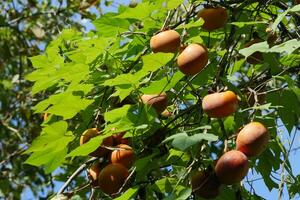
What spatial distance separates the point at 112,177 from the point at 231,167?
0.25 metres

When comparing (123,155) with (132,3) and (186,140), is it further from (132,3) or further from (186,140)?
(132,3)

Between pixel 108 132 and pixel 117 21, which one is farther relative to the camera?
pixel 117 21

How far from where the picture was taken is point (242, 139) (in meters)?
1.10

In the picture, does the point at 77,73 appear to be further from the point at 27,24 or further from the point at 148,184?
the point at 27,24

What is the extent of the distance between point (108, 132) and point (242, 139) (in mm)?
282

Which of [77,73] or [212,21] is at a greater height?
[212,21]

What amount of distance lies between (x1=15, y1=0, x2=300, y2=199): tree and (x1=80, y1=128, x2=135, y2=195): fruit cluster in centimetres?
1

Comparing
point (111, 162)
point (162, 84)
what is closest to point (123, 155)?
point (111, 162)

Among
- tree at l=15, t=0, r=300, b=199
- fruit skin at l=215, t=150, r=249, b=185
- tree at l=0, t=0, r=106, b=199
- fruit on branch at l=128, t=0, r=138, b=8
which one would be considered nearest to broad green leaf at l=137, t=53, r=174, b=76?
tree at l=15, t=0, r=300, b=199

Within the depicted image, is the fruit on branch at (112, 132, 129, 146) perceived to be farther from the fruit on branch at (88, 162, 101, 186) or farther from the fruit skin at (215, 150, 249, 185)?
the fruit skin at (215, 150, 249, 185)

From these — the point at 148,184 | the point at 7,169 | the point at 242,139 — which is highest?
the point at 242,139

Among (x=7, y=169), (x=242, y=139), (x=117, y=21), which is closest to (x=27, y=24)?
(x=7, y=169)

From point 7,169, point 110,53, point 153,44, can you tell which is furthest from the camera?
point 7,169

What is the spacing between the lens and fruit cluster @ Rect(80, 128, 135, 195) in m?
1.21
